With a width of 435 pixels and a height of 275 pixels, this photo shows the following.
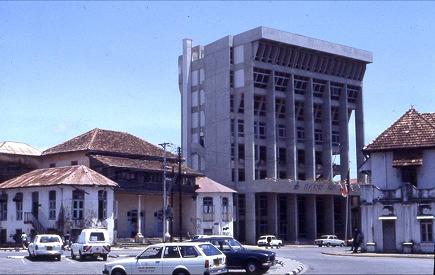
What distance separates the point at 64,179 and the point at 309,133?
4139cm

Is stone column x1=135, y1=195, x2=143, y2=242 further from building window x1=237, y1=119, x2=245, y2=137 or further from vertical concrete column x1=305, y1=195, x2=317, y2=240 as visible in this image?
vertical concrete column x1=305, y1=195, x2=317, y2=240

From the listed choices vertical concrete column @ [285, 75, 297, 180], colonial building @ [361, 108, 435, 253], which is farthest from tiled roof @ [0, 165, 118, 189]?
vertical concrete column @ [285, 75, 297, 180]

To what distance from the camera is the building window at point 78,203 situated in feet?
213

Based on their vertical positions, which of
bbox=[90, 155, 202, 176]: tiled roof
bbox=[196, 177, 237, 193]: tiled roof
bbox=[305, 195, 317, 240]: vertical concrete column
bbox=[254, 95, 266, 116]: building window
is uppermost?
bbox=[254, 95, 266, 116]: building window

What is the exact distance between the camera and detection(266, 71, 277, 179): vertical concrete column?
88.9 metres

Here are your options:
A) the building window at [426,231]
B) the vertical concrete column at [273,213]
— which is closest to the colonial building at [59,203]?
the vertical concrete column at [273,213]

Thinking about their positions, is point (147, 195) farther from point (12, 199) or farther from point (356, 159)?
point (356, 159)

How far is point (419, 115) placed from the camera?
52.6m

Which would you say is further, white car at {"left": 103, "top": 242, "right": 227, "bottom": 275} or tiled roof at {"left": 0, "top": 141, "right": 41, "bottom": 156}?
tiled roof at {"left": 0, "top": 141, "right": 41, "bottom": 156}

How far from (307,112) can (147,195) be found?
3057 centimetres


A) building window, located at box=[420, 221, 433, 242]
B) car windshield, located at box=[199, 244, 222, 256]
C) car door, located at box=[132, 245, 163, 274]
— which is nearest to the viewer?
car door, located at box=[132, 245, 163, 274]

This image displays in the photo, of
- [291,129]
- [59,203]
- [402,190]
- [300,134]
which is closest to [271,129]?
[291,129]

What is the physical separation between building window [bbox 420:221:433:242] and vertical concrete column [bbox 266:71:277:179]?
1648 inches

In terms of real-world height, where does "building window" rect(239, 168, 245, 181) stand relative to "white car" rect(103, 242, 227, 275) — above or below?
above
